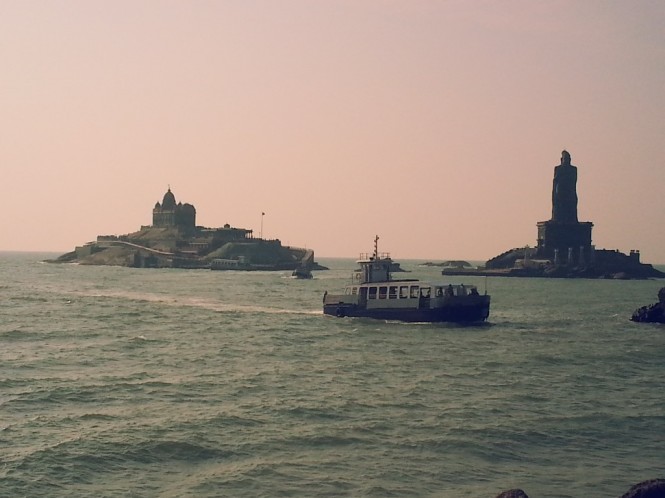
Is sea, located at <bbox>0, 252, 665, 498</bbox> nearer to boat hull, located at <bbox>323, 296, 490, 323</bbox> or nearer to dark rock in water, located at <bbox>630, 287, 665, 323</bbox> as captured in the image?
boat hull, located at <bbox>323, 296, 490, 323</bbox>

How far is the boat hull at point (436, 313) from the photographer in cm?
6331

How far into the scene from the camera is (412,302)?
64.6 metres

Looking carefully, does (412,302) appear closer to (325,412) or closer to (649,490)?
(325,412)

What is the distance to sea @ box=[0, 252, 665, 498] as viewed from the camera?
73.5 feet

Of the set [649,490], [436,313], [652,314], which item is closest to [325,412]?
[649,490]

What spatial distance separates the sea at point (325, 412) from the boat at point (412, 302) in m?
3.99

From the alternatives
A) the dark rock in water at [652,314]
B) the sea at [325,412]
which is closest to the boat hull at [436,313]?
the sea at [325,412]

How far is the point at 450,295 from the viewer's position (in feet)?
210

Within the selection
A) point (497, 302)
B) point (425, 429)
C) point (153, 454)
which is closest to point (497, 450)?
point (425, 429)

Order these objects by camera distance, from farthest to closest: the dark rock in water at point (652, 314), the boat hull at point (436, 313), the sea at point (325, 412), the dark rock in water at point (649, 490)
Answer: the dark rock in water at point (652, 314)
the boat hull at point (436, 313)
the sea at point (325, 412)
the dark rock in water at point (649, 490)

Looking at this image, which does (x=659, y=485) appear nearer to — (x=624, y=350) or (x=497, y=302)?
(x=624, y=350)

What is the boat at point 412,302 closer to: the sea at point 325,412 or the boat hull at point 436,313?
the boat hull at point 436,313

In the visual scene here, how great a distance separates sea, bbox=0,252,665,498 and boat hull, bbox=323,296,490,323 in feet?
11.7

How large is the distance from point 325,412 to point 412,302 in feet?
115
